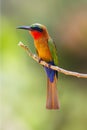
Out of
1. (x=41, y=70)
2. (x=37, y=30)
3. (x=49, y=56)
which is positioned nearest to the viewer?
(x=37, y=30)

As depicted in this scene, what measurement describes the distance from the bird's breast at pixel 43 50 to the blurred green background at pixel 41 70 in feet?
1.34

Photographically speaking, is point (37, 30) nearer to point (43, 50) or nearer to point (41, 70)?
point (43, 50)

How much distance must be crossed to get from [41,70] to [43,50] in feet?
1.70

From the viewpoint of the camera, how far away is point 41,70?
7.36ft

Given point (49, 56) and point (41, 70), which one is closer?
point (49, 56)

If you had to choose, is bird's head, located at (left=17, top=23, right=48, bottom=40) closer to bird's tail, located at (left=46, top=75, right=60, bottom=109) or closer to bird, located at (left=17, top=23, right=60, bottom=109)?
bird, located at (left=17, top=23, right=60, bottom=109)

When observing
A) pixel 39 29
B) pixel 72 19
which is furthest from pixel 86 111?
pixel 39 29

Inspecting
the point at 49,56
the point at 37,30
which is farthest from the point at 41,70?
the point at 37,30

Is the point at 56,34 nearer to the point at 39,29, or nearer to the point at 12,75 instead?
the point at 12,75

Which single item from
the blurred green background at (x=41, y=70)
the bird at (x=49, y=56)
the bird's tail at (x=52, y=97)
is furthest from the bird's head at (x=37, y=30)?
the blurred green background at (x=41, y=70)

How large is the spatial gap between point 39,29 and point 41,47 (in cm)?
10

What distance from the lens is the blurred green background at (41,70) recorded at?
219 centimetres

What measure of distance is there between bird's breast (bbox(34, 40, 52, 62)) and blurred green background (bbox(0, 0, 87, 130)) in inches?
16.0

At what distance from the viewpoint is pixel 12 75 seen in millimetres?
2188
